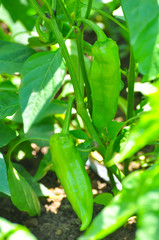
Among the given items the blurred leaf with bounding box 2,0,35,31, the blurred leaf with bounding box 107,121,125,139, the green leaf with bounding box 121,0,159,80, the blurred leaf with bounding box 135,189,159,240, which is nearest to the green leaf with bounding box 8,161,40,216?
the blurred leaf with bounding box 107,121,125,139

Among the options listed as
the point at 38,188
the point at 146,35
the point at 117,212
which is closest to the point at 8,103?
the point at 38,188

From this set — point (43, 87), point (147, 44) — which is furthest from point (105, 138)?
point (147, 44)

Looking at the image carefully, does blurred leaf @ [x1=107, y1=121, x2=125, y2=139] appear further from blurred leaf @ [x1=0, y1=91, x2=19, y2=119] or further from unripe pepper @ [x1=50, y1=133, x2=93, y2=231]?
blurred leaf @ [x1=0, y1=91, x2=19, y2=119]

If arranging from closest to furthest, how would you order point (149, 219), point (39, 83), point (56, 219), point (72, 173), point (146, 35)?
point (149, 219), point (146, 35), point (39, 83), point (72, 173), point (56, 219)

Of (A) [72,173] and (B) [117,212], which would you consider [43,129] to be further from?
(B) [117,212]

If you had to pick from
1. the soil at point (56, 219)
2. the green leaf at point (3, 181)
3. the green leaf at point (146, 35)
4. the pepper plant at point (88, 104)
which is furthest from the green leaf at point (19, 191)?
the green leaf at point (146, 35)
